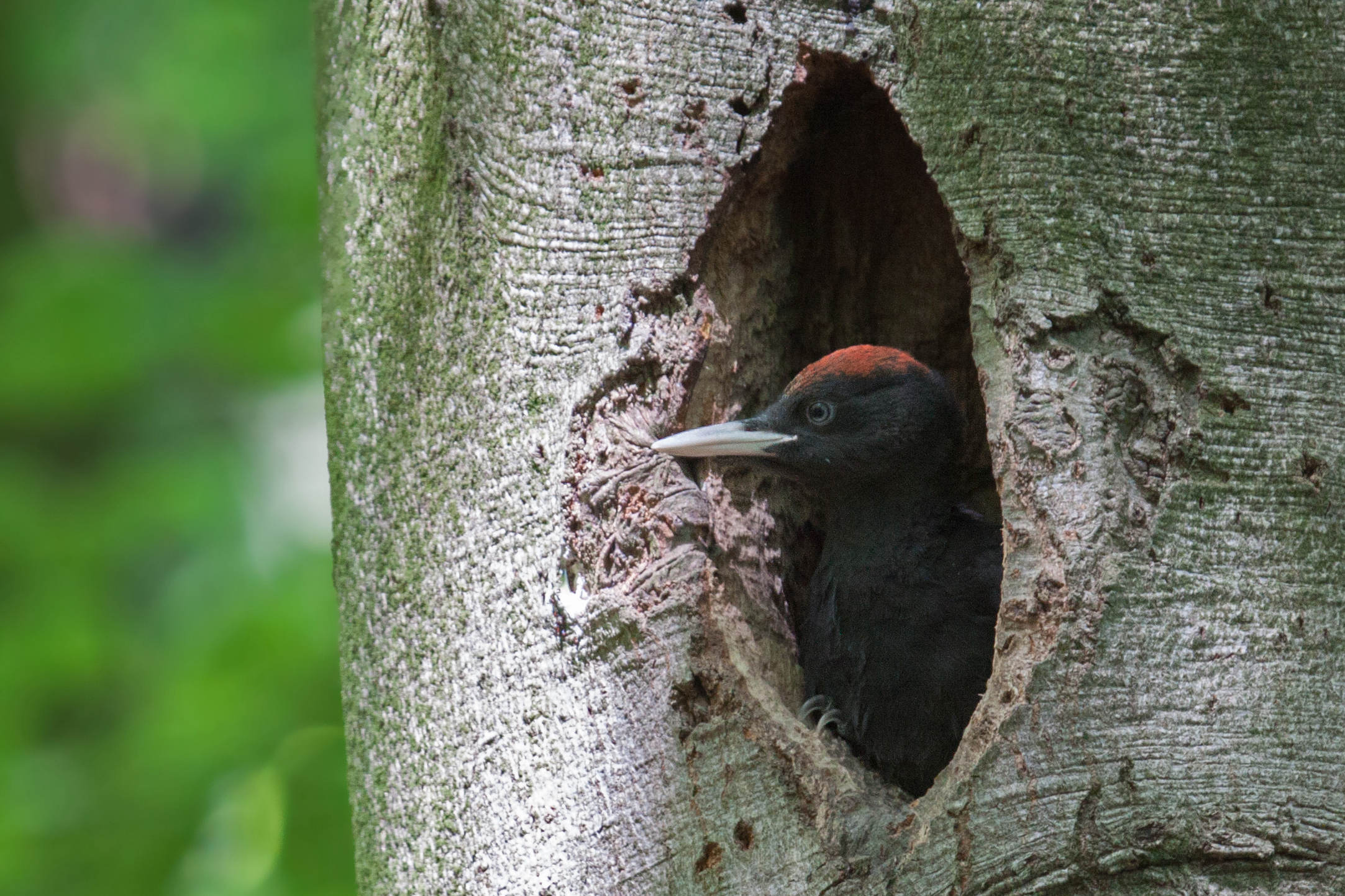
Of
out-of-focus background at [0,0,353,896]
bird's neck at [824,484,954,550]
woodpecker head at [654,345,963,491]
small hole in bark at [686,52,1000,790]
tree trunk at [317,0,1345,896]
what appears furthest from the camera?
out-of-focus background at [0,0,353,896]

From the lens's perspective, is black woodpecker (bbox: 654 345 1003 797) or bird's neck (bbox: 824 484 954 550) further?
bird's neck (bbox: 824 484 954 550)

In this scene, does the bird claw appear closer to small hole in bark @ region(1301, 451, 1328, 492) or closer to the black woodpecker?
the black woodpecker

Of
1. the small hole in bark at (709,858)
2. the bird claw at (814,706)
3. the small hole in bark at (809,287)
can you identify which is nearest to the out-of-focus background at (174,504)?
the bird claw at (814,706)

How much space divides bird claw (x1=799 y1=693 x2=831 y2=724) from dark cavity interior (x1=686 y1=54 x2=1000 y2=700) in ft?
0.53

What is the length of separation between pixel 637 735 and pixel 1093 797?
72 centimetres

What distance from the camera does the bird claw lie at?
2.88 metres

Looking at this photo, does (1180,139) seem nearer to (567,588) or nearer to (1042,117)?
(1042,117)

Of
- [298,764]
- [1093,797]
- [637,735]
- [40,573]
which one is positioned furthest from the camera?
[40,573]

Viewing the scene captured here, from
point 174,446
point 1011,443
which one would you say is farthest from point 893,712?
point 174,446

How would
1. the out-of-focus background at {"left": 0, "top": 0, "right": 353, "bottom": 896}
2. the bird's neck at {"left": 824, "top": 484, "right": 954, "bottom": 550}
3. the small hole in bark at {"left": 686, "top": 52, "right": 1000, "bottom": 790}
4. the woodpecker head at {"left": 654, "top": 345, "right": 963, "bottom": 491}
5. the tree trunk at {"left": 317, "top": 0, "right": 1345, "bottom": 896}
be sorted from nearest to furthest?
the tree trunk at {"left": 317, "top": 0, "right": 1345, "bottom": 896}
the small hole in bark at {"left": 686, "top": 52, "right": 1000, "bottom": 790}
the woodpecker head at {"left": 654, "top": 345, "right": 963, "bottom": 491}
the bird's neck at {"left": 824, "top": 484, "right": 954, "bottom": 550}
the out-of-focus background at {"left": 0, "top": 0, "right": 353, "bottom": 896}

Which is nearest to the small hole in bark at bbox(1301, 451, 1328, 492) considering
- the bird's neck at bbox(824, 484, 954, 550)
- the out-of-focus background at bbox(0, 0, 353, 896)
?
the bird's neck at bbox(824, 484, 954, 550)

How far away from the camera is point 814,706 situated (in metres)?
2.93

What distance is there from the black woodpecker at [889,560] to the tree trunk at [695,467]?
1.84 ft

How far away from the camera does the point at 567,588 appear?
2152mm
